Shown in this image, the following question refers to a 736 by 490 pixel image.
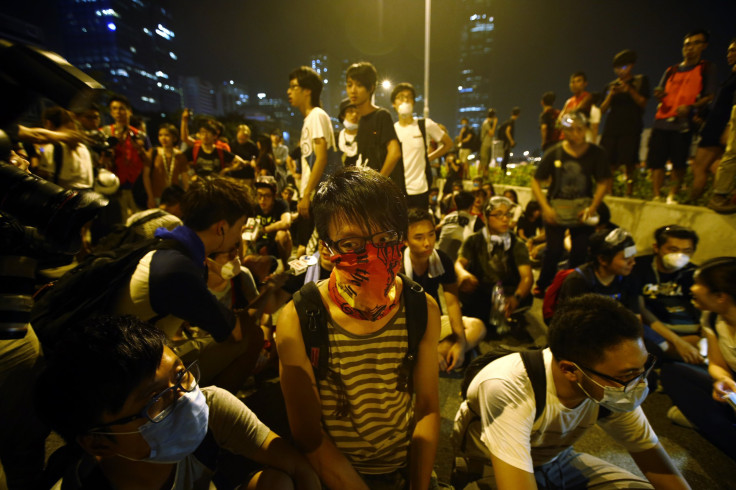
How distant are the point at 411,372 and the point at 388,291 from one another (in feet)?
1.46

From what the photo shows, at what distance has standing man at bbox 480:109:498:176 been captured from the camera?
38.3 ft

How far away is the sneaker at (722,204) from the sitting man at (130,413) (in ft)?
19.3

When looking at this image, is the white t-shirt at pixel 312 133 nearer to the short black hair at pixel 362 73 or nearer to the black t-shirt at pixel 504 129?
the short black hair at pixel 362 73

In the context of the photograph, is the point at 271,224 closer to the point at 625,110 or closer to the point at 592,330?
the point at 592,330

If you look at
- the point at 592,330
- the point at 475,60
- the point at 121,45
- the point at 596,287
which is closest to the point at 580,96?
the point at 596,287

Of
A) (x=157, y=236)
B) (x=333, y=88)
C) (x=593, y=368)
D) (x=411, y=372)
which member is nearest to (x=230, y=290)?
(x=157, y=236)

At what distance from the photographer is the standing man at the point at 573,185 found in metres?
4.21

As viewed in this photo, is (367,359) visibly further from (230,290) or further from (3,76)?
(230,290)

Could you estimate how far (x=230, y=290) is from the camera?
10.5 ft

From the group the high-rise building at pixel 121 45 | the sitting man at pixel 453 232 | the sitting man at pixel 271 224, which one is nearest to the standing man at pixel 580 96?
the sitting man at pixel 453 232

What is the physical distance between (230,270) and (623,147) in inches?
271

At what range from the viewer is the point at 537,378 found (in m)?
1.62

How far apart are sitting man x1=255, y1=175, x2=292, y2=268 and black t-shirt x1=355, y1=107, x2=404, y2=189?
1.91m

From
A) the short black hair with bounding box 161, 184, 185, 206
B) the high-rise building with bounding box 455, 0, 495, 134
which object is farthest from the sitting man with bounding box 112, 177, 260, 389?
the high-rise building with bounding box 455, 0, 495, 134
